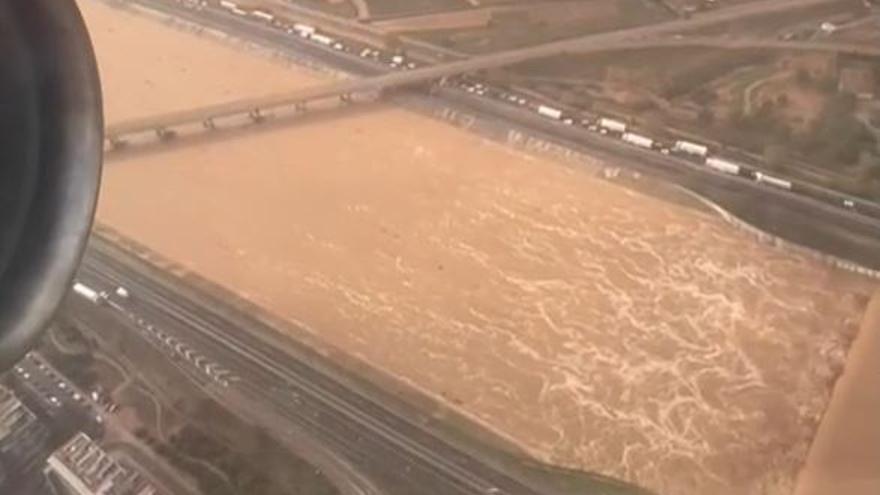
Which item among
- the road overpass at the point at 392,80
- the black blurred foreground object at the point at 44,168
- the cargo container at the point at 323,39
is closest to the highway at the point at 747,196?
the road overpass at the point at 392,80

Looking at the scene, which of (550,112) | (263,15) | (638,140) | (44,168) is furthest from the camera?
(263,15)

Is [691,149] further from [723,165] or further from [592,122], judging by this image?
[592,122]

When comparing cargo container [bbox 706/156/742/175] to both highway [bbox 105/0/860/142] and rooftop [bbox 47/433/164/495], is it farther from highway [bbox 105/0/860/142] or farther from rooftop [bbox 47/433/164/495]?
rooftop [bbox 47/433/164/495]

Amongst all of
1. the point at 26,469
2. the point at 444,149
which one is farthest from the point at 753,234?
the point at 26,469

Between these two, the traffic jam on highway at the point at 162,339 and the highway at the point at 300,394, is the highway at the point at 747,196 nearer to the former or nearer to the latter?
the highway at the point at 300,394

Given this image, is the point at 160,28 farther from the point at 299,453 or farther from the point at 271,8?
the point at 299,453

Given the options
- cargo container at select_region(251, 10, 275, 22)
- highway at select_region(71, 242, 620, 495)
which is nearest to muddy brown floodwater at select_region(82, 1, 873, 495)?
highway at select_region(71, 242, 620, 495)

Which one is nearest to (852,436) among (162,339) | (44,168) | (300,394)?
(300,394)
